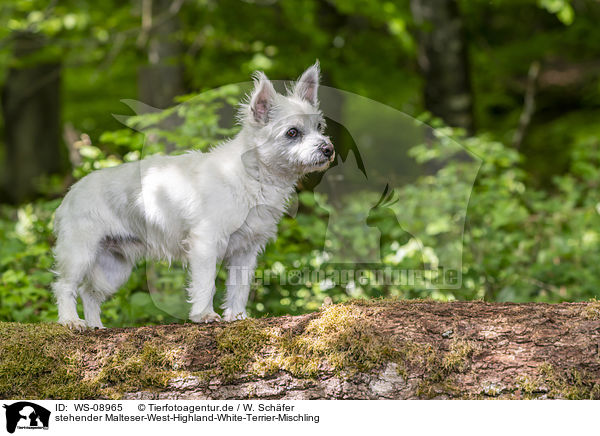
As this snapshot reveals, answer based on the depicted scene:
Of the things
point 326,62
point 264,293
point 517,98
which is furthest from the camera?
point 517,98

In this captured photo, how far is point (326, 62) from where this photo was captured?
498 inches

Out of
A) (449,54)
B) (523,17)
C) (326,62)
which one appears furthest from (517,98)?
(326,62)

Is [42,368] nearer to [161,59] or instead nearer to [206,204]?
[206,204]

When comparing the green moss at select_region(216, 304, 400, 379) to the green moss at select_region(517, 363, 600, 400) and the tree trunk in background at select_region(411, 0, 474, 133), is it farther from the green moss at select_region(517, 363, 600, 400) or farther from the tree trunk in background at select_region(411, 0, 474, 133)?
the tree trunk in background at select_region(411, 0, 474, 133)

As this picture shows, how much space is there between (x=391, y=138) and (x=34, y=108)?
12811mm

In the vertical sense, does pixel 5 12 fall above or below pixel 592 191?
above

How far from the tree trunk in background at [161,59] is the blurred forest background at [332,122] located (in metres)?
0.04

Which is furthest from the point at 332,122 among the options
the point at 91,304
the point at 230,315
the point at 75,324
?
the point at 75,324

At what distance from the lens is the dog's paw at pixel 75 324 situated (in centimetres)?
493

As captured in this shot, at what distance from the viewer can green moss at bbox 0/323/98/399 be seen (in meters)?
4.34

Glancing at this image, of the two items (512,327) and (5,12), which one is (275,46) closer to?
(5,12)

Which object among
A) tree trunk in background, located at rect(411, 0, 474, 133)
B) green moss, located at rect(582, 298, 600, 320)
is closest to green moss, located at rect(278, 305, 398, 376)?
green moss, located at rect(582, 298, 600, 320)

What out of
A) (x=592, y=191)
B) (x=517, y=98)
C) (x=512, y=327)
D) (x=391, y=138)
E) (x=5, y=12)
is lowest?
(x=512, y=327)

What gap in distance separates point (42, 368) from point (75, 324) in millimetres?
637
